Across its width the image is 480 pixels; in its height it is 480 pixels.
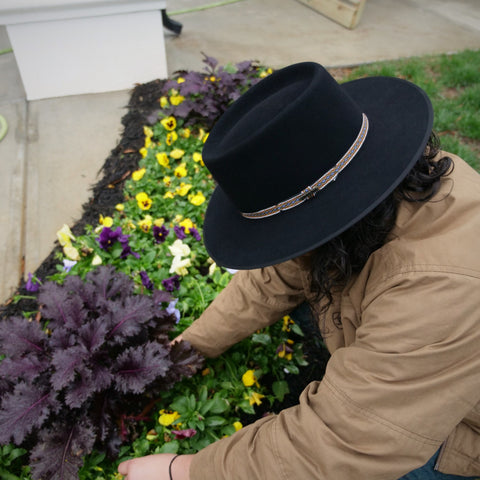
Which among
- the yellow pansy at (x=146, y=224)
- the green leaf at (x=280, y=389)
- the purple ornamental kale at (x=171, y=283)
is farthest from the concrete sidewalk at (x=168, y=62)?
the green leaf at (x=280, y=389)

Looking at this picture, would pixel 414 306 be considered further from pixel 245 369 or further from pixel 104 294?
pixel 104 294

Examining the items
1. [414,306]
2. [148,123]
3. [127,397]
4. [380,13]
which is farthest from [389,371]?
[380,13]

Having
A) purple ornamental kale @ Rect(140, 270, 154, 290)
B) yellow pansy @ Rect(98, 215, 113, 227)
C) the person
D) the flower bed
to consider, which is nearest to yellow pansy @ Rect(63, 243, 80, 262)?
the flower bed

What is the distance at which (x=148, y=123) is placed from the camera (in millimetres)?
3213

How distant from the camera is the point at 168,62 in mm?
3900

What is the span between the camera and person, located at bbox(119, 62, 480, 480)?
914mm

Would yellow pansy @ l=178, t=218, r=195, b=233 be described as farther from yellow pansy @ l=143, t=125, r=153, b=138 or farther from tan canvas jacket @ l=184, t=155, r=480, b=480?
tan canvas jacket @ l=184, t=155, r=480, b=480

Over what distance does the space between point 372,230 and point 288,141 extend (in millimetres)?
343

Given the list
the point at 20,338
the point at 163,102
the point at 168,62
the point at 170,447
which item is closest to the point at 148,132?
the point at 163,102

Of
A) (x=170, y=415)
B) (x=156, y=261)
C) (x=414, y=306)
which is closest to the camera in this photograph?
(x=414, y=306)

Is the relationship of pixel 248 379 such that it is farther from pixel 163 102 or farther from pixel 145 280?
pixel 163 102

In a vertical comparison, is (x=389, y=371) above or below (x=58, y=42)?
above

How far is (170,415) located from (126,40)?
9.70 feet

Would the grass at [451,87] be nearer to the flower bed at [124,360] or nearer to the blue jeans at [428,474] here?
the flower bed at [124,360]
